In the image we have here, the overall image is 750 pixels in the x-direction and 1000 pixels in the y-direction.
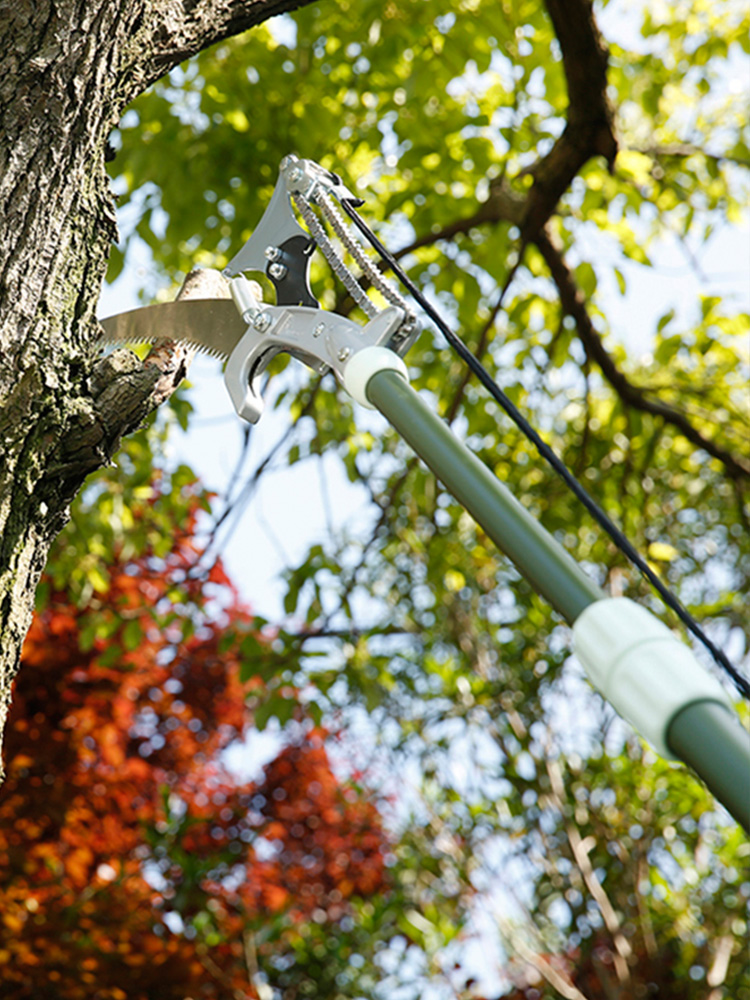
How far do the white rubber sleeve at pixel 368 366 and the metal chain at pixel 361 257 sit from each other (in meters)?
0.04

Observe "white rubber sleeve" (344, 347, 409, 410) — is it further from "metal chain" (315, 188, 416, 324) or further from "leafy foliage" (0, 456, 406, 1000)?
"leafy foliage" (0, 456, 406, 1000)

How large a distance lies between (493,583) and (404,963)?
2312 mm

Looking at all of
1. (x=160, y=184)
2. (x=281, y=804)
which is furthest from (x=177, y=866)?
(x=160, y=184)

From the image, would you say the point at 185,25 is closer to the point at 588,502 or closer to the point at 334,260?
the point at 334,260

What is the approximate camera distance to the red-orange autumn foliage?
12.9 ft

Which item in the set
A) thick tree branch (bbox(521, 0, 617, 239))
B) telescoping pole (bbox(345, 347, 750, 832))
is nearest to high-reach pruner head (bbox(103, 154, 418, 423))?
telescoping pole (bbox(345, 347, 750, 832))

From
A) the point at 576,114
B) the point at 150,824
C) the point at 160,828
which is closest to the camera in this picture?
the point at 576,114

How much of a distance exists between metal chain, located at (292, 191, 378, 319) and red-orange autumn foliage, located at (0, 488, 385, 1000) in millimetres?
2462

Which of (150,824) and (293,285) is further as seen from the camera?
(150,824)

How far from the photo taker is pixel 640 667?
20.4 inches

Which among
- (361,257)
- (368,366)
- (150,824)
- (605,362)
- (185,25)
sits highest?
(150,824)

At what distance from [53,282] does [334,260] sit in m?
0.26

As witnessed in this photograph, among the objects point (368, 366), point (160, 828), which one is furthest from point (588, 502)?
point (160, 828)

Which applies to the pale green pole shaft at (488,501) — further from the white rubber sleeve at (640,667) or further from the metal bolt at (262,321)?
the metal bolt at (262,321)
